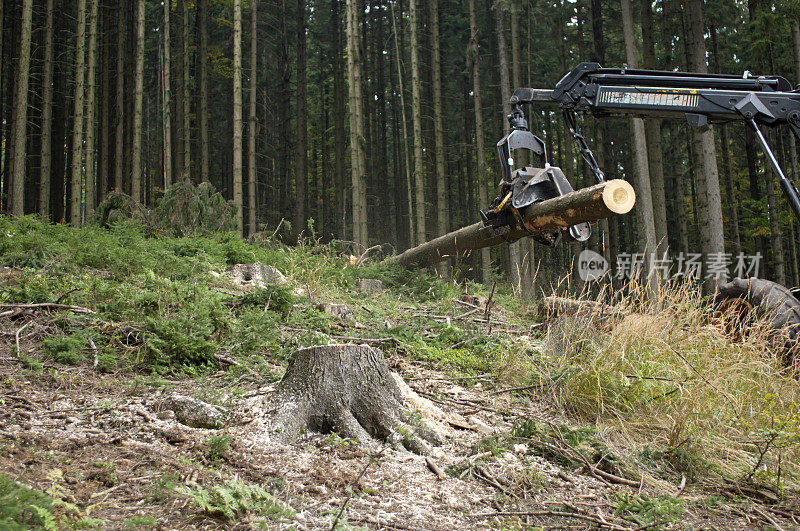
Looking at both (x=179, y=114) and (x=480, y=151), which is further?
(x=179, y=114)

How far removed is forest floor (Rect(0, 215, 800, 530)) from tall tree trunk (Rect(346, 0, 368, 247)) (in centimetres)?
951

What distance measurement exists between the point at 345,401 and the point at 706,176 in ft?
34.4

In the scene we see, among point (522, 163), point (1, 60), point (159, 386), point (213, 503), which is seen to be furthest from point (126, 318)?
point (1, 60)

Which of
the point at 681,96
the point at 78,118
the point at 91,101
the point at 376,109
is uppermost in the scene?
the point at 376,109

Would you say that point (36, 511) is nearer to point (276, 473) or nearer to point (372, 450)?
point (276, 473)

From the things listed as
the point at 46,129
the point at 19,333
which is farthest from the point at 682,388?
the point at 46,129

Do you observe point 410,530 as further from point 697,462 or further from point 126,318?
point 126,318

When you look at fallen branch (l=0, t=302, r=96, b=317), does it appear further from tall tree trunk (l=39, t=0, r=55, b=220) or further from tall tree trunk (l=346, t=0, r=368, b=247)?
tall tree trunk (l=39, t=0, r=55, b=220)

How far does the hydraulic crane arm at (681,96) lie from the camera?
A: 547cm

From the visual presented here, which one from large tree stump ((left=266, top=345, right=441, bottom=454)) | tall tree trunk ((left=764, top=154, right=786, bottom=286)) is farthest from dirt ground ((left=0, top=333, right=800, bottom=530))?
tall tree trunk ((left=764, top=154, right=786, bottom=286))

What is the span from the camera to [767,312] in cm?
556

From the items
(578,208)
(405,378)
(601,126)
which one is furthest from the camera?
(601,126)

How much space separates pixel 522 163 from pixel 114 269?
12.6m

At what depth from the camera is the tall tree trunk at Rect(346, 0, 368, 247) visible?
1494 cm
